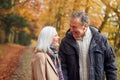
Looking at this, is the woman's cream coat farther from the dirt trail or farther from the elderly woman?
the dirt trail

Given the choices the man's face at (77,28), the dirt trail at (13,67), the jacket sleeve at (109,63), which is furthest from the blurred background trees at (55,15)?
the man's face at (77,28)

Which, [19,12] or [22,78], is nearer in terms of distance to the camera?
[22,78]

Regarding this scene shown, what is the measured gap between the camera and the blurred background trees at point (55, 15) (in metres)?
15.5

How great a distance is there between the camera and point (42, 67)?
525 cm

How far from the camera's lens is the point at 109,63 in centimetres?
596

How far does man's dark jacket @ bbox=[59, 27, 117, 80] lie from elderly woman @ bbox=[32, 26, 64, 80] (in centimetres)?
48

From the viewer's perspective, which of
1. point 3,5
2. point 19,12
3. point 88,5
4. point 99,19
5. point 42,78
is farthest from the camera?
point 19,12

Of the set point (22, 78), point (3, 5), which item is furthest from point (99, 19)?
point (3, 5)

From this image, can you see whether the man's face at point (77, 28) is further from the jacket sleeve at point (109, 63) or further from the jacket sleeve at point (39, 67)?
the jacket sleeve at point (39, 67)

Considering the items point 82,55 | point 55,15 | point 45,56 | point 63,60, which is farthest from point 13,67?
point 45,56

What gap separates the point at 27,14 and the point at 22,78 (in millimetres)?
29095

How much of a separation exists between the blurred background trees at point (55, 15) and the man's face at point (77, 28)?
345 inches

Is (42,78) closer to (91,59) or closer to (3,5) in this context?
(91,59)

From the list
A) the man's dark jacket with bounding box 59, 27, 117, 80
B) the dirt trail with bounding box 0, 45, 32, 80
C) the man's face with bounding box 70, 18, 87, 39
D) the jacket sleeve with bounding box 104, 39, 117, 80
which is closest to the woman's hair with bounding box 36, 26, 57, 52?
the man's face with bounding box 70, 18, 87, 39
